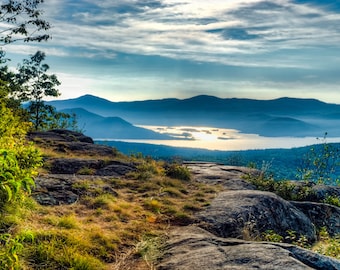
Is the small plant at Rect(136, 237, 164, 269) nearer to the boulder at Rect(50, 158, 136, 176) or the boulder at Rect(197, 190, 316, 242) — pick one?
the boulder at Rect(197, 190, 316, 242)

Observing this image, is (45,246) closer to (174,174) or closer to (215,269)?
(215,269)

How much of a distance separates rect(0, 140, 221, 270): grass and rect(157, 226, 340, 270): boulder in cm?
56

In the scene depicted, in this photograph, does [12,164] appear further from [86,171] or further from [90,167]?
[90,167]

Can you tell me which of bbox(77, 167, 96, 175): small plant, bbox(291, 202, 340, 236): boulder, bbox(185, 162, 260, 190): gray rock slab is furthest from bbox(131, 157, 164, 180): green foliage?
bbox(291, 202, 340, 236): boulder

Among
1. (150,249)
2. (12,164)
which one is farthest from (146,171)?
(12,164)

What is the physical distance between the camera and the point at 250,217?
12.1 meters

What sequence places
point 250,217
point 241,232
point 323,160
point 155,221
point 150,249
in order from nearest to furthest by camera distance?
point 150,249
point 241,232
point 155,221
point 250,217
point 323,160

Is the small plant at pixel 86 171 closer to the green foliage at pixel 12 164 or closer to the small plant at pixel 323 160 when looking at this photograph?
the green foliage at pixel 12 164

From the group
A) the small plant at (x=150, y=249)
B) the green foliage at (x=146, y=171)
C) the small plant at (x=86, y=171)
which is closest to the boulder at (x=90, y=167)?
the small plant at (x=86, y=171)

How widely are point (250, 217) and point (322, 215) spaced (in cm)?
652

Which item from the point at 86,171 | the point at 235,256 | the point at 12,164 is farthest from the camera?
the point at 86,171

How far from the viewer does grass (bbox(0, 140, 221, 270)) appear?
725cm

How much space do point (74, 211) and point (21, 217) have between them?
84.8 inches

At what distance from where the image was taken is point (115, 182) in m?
15.3
